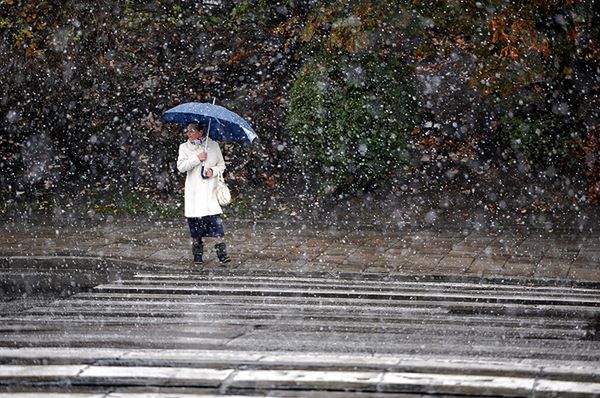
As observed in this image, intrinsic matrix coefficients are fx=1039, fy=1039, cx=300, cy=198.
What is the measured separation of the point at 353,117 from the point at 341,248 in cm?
314

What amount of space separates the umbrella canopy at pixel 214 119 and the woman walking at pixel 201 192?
0.12m

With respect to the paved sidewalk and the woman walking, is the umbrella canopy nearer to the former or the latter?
the woman walking

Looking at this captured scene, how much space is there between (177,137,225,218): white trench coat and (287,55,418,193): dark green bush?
147 inches

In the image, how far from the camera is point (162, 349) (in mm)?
6242

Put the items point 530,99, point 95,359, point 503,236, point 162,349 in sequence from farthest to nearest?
1. point 530,99
2. point 503,236
3. point 162,349
4. point 95,359

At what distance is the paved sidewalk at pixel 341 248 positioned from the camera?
433 inches

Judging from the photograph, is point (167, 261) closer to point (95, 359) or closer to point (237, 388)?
point (95, 359)

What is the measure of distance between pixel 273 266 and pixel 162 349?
16.0ft

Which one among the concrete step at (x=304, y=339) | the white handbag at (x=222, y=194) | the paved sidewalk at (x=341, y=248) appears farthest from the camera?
the white handbag at (x=222, y=194)

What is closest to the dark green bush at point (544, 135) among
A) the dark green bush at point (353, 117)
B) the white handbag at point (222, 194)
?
the dark green bush at point (353, 117)

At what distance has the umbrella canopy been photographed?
1123 centimetres

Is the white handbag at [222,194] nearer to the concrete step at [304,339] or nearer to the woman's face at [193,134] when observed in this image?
the woman's face at [193,134]

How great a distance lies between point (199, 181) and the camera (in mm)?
11375

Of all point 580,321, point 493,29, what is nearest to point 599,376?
point 580,321
